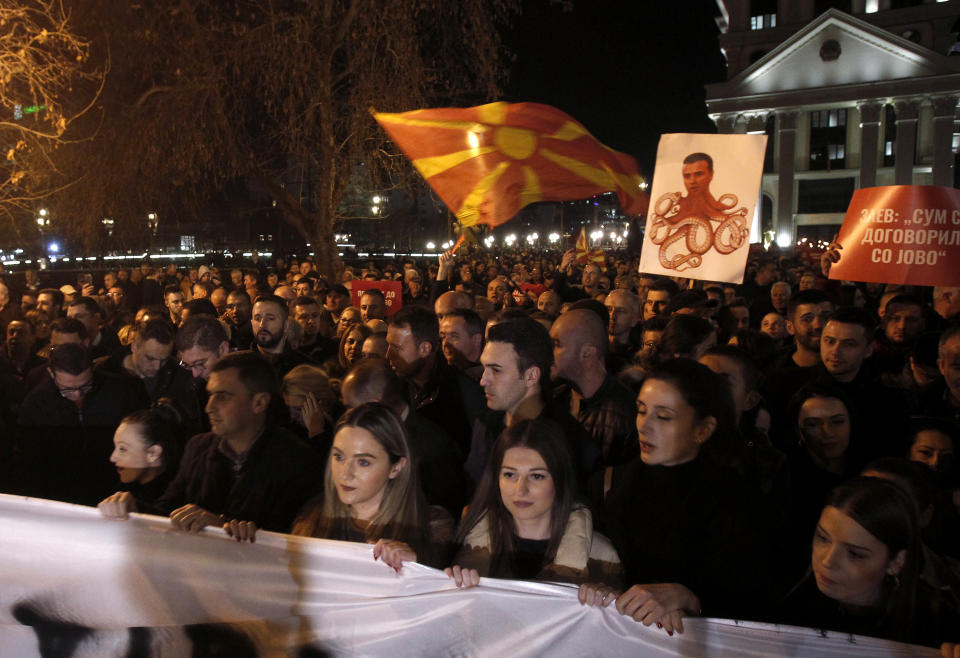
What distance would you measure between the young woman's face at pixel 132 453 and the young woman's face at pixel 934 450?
131 inches

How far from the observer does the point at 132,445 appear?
3408 millimetres

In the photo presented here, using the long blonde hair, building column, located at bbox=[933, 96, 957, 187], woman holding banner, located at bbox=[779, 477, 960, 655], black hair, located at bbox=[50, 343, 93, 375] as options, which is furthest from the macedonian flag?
building column, located at bbox=[933, 96, 957, 187]

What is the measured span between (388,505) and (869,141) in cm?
5746

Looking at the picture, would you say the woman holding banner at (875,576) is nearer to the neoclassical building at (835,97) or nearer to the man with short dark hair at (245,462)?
the man with short dark hair at (245,462)

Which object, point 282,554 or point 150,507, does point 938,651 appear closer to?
point 282,554

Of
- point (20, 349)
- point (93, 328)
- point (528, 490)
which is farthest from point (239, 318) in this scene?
point (528, 490)

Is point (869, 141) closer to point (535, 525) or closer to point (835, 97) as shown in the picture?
point (835, 97)

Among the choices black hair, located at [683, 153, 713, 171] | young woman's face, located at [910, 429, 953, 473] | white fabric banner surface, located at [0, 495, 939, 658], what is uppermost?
black hair, located at [683, 153, 713, 171]

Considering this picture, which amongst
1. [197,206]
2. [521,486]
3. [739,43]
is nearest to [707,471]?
[521,486]

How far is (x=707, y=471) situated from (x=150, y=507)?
2260 millimetres

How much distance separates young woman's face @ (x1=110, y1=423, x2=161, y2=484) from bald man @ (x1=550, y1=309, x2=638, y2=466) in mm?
1983

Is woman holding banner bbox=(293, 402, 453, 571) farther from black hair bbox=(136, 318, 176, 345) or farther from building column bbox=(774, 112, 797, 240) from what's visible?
building column bbox=(774, 112, 797, 240)

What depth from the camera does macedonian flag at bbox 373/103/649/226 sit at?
625cm

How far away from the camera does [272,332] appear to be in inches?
231
